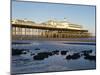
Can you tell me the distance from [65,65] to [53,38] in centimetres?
44

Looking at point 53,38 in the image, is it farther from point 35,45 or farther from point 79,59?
point 79,59

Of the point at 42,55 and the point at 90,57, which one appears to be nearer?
the point at 42,55

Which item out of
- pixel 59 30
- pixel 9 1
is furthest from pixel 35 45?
pixel 9 1

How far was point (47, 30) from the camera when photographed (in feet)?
11.2

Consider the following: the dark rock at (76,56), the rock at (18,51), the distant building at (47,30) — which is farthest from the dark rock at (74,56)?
the rock at (18,51)

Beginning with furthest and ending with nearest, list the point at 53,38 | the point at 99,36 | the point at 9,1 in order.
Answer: the point at 99,36 → the point at 53,38 → the point at 9,1

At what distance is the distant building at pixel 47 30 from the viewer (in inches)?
128

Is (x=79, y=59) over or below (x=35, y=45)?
below

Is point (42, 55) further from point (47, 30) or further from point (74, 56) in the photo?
point (74, 56)

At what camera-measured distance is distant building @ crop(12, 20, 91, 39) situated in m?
3.25

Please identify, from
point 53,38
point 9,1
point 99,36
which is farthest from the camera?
point 99,36

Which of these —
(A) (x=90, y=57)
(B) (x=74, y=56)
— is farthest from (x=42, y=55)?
(A) (x=90, y=57)

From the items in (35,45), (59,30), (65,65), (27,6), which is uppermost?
(27,6)

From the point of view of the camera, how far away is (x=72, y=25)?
3547 millimetres
